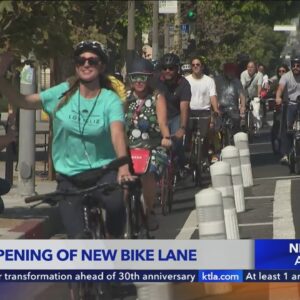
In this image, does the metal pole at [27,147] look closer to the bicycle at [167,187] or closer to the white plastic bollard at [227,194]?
the bicycle at [167,187]

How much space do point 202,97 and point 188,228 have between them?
5.83 meters

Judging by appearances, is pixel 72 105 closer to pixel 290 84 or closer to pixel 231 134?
pixel 290 84

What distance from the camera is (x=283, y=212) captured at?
14273mm

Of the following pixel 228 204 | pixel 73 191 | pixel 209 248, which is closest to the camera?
pixel 209 248

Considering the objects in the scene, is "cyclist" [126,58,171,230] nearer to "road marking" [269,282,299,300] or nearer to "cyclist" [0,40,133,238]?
"cyclist" [0,40,133,238]

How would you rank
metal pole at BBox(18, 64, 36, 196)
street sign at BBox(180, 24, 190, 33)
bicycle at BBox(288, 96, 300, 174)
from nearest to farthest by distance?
metal pole at BBox(18, 64, 36, 196)
bicycle at BBox(288, 96, 300, 174)
street sign at BBox(180, 24, 190, 33)

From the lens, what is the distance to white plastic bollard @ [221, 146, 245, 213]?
1471cm

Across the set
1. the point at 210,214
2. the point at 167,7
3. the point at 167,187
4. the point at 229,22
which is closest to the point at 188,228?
the point at 167,187

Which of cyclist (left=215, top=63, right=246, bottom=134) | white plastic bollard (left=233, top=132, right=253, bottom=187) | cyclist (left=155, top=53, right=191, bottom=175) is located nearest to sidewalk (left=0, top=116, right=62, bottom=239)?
cyclist (left=155, top=53, right=191, bottom=175)

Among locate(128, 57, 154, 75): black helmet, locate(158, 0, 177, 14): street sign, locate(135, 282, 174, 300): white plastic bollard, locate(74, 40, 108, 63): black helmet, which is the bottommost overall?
locate(135, 282, 174, 300): white plastic bollard

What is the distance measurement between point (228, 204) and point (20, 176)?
12.8ft

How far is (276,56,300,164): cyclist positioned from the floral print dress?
583cm

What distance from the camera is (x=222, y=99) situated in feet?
69.6

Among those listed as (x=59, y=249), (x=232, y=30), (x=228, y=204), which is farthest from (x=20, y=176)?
(x=232, y=30)
